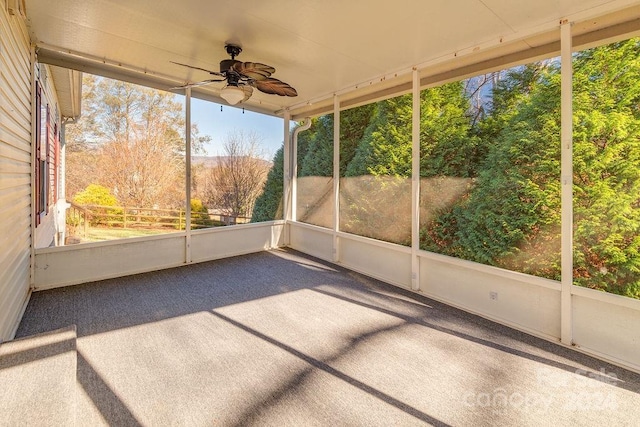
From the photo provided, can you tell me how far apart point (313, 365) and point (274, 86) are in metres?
2.70

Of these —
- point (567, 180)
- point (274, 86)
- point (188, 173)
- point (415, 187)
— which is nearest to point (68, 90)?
point (188, 173)

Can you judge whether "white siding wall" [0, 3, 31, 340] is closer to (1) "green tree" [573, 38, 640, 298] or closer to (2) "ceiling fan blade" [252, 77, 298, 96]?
(2) "ceiling fan blade" [252, 77, 298, 96]

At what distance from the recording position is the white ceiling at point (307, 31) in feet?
7.79

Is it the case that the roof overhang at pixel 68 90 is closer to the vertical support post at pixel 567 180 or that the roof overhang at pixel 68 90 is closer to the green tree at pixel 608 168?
the vertical support post at pixel 567 180

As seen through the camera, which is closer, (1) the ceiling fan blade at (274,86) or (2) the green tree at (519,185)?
(2) the green tree at (519,185)

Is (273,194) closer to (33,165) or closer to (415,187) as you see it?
(415,187)

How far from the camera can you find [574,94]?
2.57 m

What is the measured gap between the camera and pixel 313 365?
2.14 meters

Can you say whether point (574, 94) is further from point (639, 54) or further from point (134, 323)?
point (134, 323)

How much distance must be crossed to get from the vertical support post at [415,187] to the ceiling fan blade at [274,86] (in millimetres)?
1519

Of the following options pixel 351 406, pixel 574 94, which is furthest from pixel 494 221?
pixel 351 406

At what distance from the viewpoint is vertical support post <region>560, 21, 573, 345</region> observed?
2.44 m

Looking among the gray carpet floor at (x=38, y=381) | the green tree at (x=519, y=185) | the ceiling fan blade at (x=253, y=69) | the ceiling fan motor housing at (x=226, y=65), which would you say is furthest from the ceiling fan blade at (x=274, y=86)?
the gray carpet floor at (x=38, y=381)

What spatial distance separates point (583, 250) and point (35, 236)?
5632 millimetres
